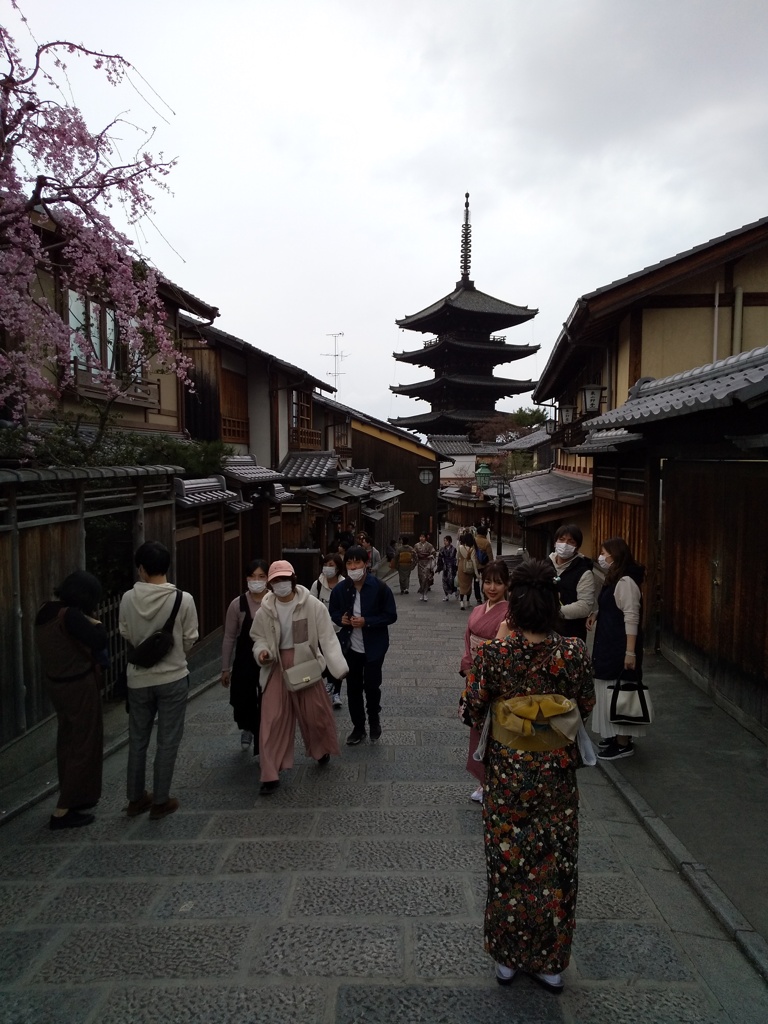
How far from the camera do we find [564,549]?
6.27 m

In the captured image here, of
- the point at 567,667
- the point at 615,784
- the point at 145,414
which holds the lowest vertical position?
the point at 615,784

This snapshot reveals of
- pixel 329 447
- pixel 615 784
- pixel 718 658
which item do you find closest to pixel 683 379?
pixel 718 658

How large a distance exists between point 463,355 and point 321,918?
45148 mm

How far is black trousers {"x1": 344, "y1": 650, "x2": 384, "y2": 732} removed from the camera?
6.21 metres

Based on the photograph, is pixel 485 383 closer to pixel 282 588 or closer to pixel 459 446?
pixel 459 446

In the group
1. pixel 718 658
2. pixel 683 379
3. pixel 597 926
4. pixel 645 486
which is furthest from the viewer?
pixel 645 486

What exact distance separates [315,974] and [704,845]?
2612 mm

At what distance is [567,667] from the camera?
10.0 feet

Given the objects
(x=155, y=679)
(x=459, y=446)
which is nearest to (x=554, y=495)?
(x=155, y=679)

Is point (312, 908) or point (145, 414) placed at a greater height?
point (145, 414)

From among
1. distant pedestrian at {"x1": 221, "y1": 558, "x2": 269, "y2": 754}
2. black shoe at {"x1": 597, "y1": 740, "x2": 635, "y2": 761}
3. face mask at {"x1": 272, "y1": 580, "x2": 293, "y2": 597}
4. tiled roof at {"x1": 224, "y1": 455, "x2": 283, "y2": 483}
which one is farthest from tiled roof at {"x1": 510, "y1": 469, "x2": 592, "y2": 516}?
face mask at {"x1": 272, "y1": 580, "x2": 293, "y2": 597}

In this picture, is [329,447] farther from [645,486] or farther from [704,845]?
[704,845]

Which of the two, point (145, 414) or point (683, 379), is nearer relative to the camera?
point (683, 379)

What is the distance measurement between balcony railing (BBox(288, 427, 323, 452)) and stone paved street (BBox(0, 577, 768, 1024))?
16.3 m
